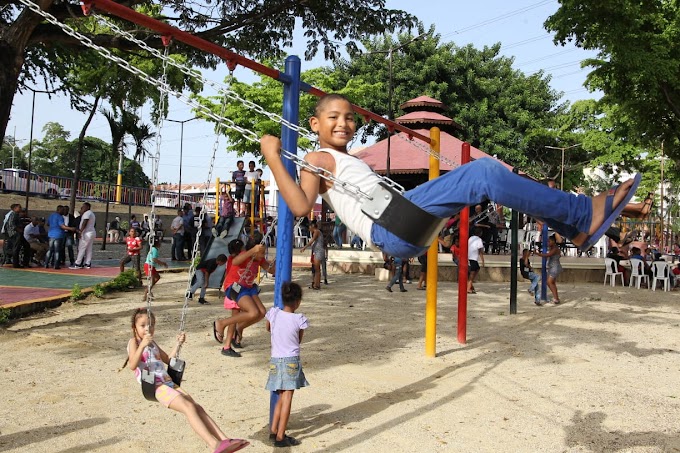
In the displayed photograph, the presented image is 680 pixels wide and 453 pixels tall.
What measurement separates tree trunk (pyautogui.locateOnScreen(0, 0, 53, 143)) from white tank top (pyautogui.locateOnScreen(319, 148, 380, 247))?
21.4 ft

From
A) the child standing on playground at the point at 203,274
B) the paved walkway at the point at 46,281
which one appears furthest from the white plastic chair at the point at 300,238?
the child standing on playground at the point at 203,274

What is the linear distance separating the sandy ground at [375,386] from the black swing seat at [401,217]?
6.94 feet

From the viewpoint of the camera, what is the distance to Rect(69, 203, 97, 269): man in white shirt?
15883 mm

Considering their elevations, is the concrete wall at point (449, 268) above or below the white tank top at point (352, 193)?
below

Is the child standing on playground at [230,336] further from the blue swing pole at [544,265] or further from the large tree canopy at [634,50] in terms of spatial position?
the large tree canopy at [634,50]

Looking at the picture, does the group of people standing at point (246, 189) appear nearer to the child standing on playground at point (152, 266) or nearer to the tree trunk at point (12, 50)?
the child standing on playground at point (152, 266)

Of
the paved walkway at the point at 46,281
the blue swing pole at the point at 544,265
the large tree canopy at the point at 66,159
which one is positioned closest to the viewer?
the paved walkway at the point at 46,281

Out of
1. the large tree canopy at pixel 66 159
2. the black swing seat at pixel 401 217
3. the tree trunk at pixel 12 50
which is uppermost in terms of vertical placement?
the large tree canopy at pixel 66 159

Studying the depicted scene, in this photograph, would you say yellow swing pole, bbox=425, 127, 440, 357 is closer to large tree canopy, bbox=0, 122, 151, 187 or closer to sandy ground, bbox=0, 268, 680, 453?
sandy ground, bbox=0, 268, 680, 453

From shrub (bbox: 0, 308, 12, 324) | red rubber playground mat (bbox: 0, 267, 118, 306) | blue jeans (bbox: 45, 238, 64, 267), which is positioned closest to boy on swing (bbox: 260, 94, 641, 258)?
shrub (bbox: 0, 308, 12, 324)

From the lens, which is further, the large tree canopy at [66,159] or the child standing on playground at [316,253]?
A: the large tree canopy at [66,159]

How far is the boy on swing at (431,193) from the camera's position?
301cm

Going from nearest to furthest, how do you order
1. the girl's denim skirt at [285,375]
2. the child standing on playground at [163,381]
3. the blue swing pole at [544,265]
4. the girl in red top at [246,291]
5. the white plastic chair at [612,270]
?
1. the child standing on playground at [163,381]
2. the girl's denim skirt at [285,375]
3. the girl in red top at [246,291]
4. the blue swing pole at [544,265]
5. the white plastic chair at [612,270]

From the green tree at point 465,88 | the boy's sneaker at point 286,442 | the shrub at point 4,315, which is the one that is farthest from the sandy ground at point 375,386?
the green tree at point 465,88
